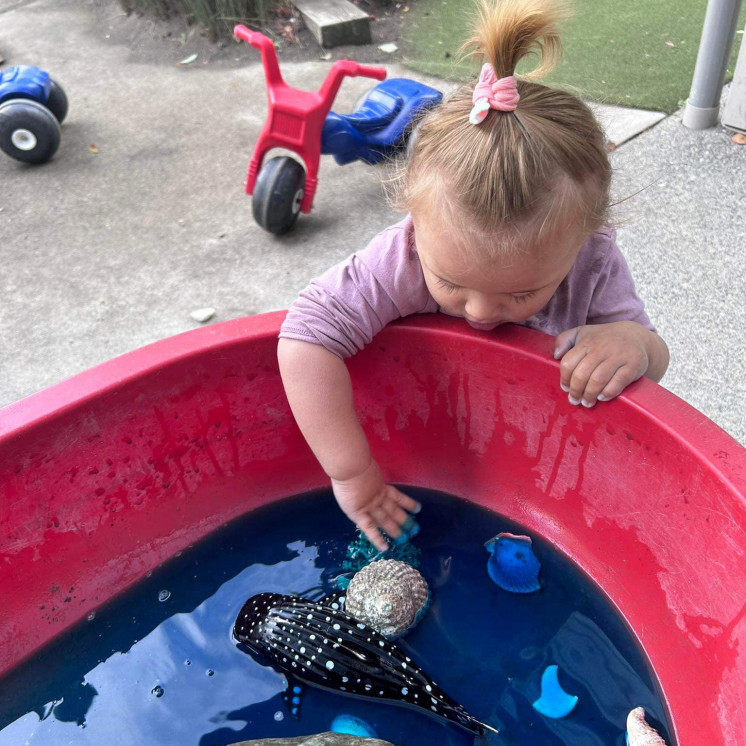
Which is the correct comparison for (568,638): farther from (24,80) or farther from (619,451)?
(24,80)

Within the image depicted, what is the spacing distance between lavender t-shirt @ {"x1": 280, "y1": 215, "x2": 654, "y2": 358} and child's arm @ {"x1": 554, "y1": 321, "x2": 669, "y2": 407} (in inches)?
2.9

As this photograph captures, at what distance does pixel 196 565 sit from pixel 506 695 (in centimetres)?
45

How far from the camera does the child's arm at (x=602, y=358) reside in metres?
0.91

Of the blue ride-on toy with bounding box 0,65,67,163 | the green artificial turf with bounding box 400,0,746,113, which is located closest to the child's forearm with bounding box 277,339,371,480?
the green artificial turf with bounding box 400,0,746,113

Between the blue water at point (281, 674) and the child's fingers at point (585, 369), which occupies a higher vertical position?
the child's fingers at point (585, 369)

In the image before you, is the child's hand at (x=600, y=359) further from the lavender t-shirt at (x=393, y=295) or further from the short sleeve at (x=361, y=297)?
the short sleeve at (x=361, y=297)

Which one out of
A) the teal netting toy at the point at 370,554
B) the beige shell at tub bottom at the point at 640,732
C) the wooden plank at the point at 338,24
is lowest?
the teal netting toy at the point at 370,554

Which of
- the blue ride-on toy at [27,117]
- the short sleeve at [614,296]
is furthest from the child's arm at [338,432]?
the blue ride-on toy at [27,117]

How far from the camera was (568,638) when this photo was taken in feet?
3.25

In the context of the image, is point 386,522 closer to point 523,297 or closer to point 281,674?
A: point 281,674

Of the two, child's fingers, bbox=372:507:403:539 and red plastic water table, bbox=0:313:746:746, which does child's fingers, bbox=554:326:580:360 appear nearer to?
red plastic water table, bbox=0:313:746:746

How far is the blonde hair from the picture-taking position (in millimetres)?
783

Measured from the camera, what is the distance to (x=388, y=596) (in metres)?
0.96

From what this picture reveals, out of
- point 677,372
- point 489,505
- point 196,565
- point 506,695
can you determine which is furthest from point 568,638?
point 677,372
